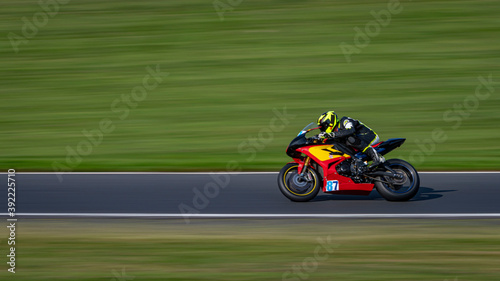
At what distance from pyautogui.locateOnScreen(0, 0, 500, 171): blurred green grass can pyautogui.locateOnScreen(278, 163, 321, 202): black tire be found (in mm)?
3096

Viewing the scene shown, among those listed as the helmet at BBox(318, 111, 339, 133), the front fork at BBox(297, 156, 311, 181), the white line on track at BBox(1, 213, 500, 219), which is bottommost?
the white line on track at BBox(1, 213, 500, 219)

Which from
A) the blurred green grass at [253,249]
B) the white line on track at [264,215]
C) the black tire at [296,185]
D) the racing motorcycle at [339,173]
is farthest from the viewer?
the black tire at [296,185]

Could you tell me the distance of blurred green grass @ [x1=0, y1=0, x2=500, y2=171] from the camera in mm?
15766

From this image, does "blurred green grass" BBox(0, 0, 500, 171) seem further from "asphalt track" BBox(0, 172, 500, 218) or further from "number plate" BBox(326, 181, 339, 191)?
"number plate" BBox(326, 181, 339, 191)

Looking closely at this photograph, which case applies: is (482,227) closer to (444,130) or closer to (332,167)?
(332,167)

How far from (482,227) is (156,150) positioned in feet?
28.0

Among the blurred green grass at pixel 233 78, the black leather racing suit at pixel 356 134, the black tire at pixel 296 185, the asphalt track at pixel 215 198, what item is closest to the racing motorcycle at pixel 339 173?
the black tire at pixel 296 185

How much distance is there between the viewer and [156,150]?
15.7 m

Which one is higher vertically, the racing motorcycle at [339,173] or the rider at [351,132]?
the rider at [351,132]

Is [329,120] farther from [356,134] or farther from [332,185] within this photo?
[332,185]

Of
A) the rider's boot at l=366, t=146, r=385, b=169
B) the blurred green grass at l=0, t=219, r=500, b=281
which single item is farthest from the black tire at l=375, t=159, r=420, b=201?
the blurred green grass at l=0, t=219, r=500, b=281

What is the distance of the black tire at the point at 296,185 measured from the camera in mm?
10875

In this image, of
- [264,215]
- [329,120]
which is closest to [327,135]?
[329,120]

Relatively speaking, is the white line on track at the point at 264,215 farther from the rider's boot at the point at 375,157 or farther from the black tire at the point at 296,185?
the rider's boot at the point at 375,157
